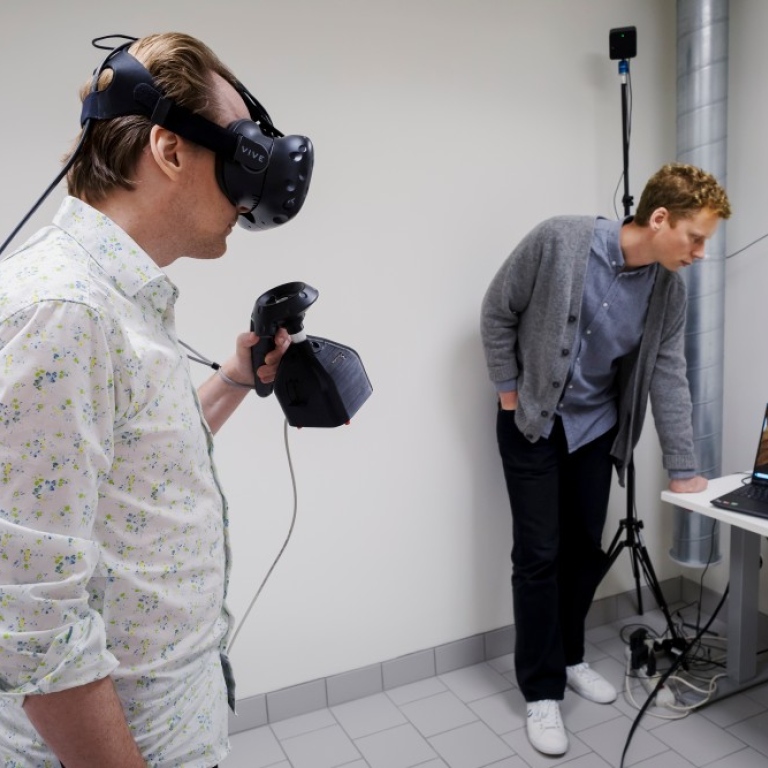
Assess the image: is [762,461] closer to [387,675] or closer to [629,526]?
[629,526]

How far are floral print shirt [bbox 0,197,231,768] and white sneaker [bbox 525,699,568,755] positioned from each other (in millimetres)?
1298

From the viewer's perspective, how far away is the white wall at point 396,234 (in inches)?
71.3

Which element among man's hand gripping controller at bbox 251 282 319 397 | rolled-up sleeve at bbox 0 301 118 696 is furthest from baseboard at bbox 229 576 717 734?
rolled-up sleeve at bbox 0 301 118 696

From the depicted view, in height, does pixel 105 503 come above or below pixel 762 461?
above

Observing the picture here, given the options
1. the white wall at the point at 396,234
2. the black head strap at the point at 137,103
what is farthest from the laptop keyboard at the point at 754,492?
the black head strap at the point at 137,103

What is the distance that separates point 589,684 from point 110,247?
202cm

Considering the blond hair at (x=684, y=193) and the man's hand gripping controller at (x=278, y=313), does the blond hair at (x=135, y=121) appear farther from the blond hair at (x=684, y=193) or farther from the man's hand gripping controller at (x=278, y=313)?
the blond hair at (x=684, y=193)

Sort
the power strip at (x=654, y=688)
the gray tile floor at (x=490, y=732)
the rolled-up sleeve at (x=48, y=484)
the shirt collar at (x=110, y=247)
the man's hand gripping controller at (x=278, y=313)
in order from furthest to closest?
the power strip at (x=654, y=688), the gray tile floor at (x=490, y=732), the man's hand gripping controller at (x=278, y=313), the shirt collar at (x=110, y=247), the rolled-up sleeve at (x=48, y=484)

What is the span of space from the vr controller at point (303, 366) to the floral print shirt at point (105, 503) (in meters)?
0.33

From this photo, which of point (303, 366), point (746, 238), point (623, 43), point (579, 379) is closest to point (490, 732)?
point (579, 379)

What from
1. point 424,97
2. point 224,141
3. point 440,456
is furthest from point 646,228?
point 224,141

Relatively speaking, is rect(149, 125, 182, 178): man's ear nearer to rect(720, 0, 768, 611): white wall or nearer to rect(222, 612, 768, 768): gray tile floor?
rect(222, 612, 768, 768): gray tile floor

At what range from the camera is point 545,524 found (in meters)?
2.03

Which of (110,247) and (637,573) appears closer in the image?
(110,247)
